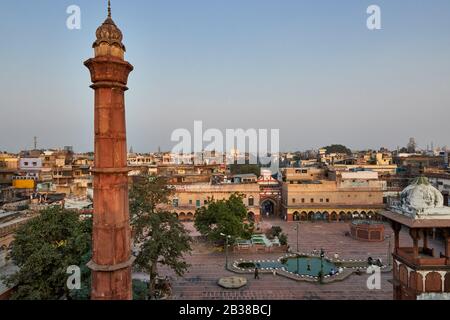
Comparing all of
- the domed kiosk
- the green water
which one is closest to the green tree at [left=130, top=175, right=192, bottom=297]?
the green water

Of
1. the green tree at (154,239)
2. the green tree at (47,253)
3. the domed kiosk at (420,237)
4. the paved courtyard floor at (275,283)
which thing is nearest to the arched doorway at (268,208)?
the paved courtyard floor at (275,283)

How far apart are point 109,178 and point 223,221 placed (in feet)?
78.0

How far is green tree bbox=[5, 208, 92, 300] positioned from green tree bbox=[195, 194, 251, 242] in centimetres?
1478

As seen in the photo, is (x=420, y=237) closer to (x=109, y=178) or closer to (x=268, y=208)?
Result: (x=109, y=178)

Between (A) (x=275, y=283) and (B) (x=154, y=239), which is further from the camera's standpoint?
(A) (x=275, y=283)

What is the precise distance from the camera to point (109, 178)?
23.5ft

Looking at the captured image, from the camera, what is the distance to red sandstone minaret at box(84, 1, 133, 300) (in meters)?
7.06

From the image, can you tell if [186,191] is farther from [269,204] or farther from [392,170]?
[392,170]

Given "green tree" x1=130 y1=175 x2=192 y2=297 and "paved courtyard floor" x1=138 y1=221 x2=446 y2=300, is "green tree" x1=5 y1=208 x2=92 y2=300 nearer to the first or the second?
"green tree" x1=130 y1=175 x2=192 y2=297

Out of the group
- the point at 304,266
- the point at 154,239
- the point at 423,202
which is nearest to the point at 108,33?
the point at 423,202

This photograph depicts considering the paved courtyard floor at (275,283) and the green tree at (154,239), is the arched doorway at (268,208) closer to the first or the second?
the paved courtyard floor at (275,283)

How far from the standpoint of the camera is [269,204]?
55.1m

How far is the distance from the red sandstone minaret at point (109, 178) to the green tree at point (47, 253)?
8830 mm

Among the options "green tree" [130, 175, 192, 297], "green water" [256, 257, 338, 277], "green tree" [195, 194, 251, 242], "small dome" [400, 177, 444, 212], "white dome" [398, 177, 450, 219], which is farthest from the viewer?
"green tree" [195, 194, 251, 242]
